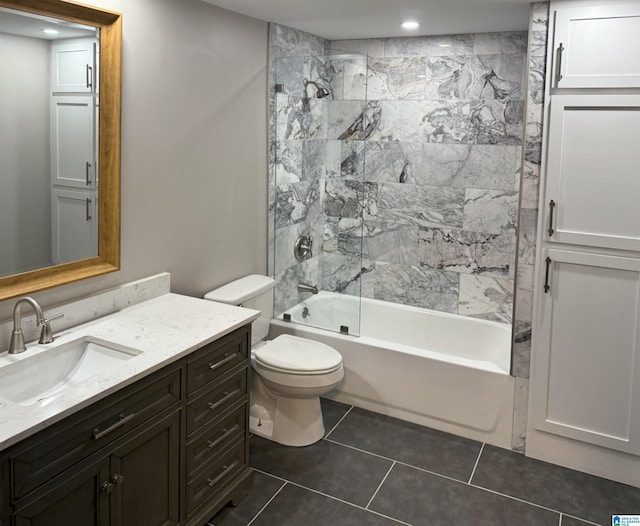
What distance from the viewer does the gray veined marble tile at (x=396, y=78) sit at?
3871 millimetres

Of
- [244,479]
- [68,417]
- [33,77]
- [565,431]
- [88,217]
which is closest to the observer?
[68,417]

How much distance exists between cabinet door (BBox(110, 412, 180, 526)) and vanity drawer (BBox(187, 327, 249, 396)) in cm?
15

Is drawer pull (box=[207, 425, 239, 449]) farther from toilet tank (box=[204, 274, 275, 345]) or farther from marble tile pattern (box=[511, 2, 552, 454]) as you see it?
marble tile pattern (box=[511, 2, 552, 454])

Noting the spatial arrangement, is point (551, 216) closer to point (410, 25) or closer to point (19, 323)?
point (410, 25)

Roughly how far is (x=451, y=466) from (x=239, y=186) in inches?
73.6

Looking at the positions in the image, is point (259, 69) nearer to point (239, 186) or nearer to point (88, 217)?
point (239, 186)

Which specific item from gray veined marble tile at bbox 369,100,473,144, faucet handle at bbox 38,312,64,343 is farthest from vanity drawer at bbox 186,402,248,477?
gray veined marble tile at bbox 369,100,473,144

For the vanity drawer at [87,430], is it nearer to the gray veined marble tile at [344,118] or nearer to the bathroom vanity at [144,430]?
the bathroom vanity at [144,430]

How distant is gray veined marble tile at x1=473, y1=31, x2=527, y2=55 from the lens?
354 centimetres

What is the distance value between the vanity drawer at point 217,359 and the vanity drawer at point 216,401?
51 millimetres

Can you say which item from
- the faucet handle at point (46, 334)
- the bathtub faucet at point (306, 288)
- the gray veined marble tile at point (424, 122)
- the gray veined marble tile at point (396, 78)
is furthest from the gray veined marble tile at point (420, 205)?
the faucet handle at point (46, 334)

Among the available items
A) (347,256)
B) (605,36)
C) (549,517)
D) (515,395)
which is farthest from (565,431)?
(605,36)

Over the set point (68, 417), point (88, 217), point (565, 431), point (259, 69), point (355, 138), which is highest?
point (259, 69)

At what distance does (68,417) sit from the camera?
1746mm
